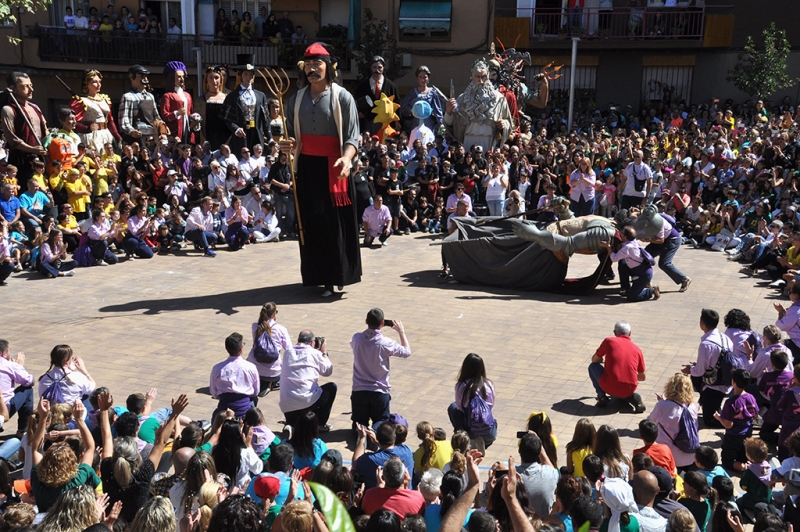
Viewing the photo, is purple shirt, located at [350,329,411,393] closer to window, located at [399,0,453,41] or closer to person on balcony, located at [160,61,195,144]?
person on balcony, located at [160,61,195,144]

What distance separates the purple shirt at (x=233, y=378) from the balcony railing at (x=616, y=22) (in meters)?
20.4

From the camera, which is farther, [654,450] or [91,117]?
[91,117]

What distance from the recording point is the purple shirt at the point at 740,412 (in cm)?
731

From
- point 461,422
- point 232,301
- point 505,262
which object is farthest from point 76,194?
point 461,422

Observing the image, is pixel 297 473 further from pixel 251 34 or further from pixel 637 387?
pixel 251 34

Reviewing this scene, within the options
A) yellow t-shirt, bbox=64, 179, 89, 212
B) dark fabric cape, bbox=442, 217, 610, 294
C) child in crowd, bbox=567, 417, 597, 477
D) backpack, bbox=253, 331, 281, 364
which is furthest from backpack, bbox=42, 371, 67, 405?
yellow t-shirt, bbox=64, 179, 89, 212

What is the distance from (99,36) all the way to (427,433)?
70.4ft

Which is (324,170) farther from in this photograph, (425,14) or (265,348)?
(425,14)

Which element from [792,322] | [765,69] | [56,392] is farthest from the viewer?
[765,69]

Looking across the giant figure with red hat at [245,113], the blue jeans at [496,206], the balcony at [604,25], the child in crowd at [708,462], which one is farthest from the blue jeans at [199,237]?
the balcony at [604,25]

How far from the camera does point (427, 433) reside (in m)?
6.40

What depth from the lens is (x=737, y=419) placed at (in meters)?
7.32

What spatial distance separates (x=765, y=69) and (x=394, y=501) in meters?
21.5

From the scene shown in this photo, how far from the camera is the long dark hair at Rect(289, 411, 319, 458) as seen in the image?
255 inches
